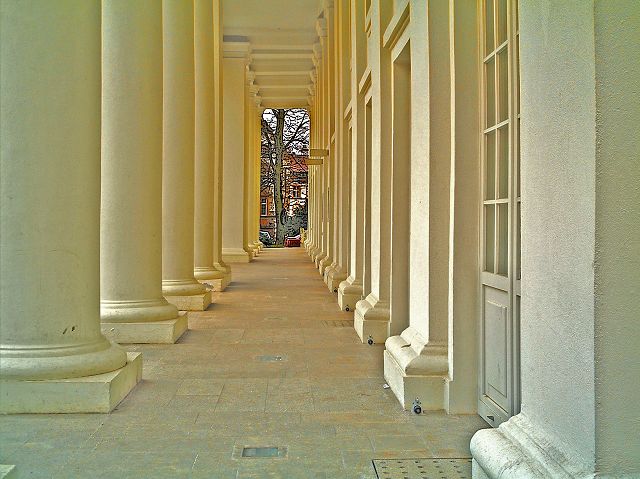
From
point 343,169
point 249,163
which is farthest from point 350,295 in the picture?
point 249,163

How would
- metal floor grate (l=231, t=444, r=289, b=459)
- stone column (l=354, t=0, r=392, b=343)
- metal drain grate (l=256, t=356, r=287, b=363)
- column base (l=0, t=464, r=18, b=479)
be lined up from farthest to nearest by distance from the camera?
stone column (l=354, t=0, r=392, b=343), metal drain grate (l=256, t=356, r=287, b=363), metal floor grate (l=231, t=444, r=289, b=459), column base (l=0, t=464, r=18, b=479)

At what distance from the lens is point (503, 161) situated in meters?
7.53

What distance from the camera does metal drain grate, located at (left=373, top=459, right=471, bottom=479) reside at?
20.1 ft

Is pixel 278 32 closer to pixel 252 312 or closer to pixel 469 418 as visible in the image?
pixel 252 312

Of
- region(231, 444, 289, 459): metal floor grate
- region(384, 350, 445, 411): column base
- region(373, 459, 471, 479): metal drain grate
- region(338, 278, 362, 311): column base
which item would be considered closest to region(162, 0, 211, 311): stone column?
region(338, 278, 362, 311): column base

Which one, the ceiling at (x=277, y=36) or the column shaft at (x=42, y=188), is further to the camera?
the ceiling at (x=277, y=36)

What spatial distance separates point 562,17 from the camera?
4.29 m

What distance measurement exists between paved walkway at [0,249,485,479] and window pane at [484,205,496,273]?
5.29 ft

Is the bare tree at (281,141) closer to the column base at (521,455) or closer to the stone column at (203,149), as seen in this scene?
the stone column at (203,149)

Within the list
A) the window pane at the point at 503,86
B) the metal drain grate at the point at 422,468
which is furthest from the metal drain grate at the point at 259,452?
the window pane at the point at 503,86

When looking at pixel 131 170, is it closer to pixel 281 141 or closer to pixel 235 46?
pixel 235 46

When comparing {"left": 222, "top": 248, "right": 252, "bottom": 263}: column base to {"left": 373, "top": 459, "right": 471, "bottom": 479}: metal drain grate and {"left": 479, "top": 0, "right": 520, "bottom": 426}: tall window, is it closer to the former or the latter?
{"left": 479, "top": 0, "right": 520, "bottom": 426}: tall window

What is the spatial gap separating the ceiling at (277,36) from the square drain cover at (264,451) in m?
29.1

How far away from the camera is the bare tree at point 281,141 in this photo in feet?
221
